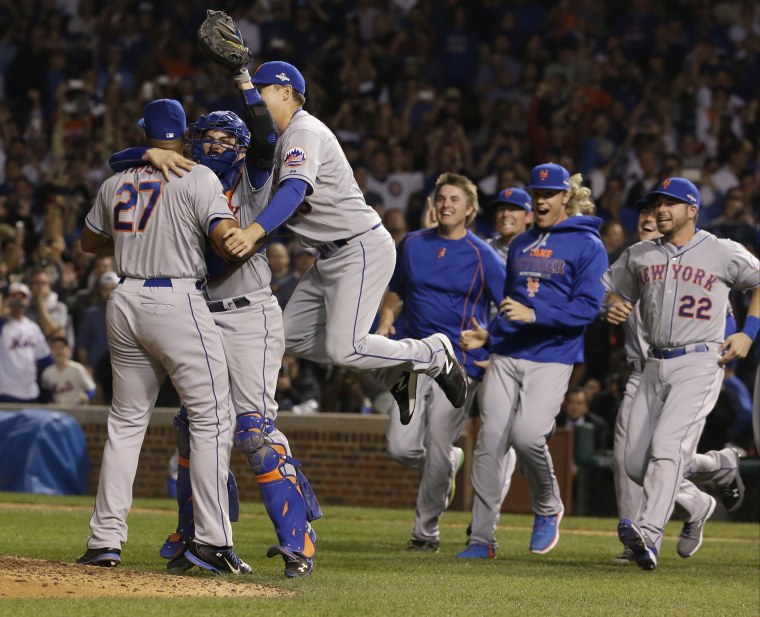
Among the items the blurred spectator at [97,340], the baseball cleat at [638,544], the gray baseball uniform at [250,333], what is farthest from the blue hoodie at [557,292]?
the blurred spectator at [97,340]

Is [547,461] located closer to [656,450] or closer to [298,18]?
[656,450]

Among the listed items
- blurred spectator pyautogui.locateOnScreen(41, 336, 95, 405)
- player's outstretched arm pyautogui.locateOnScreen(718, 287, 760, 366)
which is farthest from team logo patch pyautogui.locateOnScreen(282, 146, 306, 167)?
blurred spectator pyautogui.locateOnScreen(41, 336, 95, 405)

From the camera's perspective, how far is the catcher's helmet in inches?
268

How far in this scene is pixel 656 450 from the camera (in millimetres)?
8023

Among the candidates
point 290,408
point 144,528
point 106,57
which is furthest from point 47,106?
point 144,528

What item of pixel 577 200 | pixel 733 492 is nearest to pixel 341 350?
pixel 577 200

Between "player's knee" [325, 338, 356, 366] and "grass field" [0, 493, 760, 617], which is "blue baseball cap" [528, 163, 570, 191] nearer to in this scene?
"player's knee" [325, 338, 356, 366]

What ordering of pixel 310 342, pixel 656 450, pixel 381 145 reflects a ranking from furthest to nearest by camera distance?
pixel 381 145 < pixel 656 450 < pixel 310 342

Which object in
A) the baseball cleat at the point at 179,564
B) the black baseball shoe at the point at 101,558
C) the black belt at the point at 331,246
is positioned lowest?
the baseball cleat at the point at 179,564

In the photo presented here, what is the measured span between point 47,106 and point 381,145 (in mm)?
5892

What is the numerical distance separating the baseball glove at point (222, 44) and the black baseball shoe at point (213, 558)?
2249 mm

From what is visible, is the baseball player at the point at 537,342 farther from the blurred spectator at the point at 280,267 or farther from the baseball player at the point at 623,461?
the blurred spectator at the point at 280,267

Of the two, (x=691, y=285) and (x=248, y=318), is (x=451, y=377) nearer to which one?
(x=248, y=318)

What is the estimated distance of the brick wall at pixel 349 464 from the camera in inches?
529
